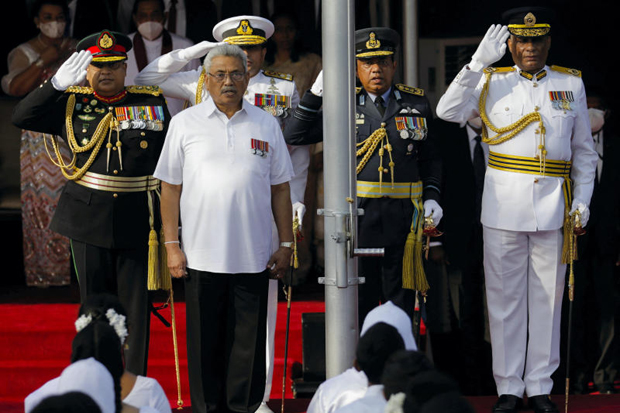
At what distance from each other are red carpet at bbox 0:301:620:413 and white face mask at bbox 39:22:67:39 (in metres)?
1.81

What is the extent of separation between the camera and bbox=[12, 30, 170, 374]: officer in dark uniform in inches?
197

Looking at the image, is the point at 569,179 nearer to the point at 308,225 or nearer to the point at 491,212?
the point at 491,212

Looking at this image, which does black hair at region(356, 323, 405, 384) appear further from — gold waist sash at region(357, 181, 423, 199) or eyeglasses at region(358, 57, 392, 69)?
eyeglasses at region(358, 57, 392, 69)

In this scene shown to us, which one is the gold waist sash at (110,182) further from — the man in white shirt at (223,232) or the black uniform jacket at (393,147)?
the black uniform jacket at (393,147)

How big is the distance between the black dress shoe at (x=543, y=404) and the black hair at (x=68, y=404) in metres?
3.15

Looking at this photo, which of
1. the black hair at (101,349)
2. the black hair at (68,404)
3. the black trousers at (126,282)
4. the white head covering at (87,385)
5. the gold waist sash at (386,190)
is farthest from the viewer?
the gold waist sash at (386,190)

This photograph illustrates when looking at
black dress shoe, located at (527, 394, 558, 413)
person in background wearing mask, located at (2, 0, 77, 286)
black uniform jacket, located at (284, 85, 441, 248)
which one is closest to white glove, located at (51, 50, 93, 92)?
black uniform jacket, located at (284, 85, 441, 248)

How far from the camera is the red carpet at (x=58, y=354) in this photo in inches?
221

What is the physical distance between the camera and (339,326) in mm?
4402

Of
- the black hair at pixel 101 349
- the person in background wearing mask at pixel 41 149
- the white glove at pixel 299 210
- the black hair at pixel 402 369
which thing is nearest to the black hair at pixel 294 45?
the person in background wearing mask at pixel 41 149

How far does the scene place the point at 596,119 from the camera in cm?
678

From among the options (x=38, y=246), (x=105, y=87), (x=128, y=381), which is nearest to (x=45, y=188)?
(x=38, y=246)

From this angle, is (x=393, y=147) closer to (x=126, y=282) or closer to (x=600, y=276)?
(x=126, y=282)

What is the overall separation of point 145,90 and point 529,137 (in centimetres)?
187
